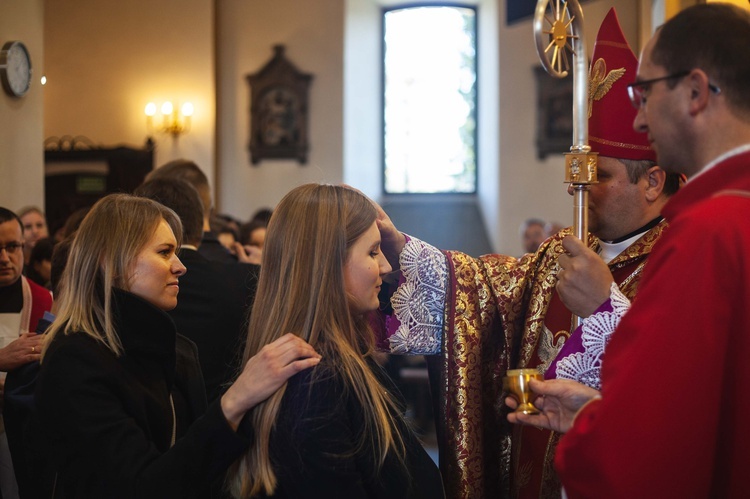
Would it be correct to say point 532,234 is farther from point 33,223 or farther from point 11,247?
point 11,247

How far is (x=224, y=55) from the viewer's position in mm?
10133

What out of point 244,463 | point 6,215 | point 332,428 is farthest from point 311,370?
point 6,215

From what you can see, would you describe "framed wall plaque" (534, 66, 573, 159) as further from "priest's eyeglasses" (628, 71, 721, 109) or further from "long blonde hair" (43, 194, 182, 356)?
"priest's eyeglasses" (628, 71, 721, 109)

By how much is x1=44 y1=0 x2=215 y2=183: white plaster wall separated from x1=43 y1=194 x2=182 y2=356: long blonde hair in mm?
7780

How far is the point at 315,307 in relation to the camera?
1.92 metres

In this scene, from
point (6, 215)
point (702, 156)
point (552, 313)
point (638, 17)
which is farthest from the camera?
point (638, 17)

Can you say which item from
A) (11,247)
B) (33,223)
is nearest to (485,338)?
(11,247)

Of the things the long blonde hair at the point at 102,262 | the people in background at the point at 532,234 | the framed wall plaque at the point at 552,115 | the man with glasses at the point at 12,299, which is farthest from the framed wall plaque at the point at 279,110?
the long blonde hair at the point at 102,262

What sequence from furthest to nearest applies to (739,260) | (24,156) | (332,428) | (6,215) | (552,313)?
(24,156) < (6,215) < (552,313) < (332,428) < (739,260)

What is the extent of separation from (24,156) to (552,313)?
16.5 feet

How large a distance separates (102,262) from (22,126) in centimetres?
467

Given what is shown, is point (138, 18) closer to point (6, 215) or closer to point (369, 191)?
point (369, 191)

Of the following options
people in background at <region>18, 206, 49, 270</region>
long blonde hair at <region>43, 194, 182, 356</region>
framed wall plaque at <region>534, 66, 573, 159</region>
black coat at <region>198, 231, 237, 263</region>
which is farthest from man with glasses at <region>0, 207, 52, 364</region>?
framed wall plaque at <region>534, 66, 573, 159</region>

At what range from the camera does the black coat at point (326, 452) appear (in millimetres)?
1743
